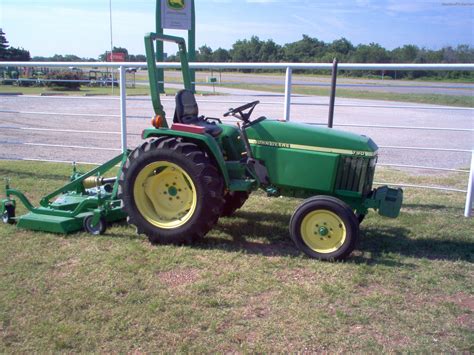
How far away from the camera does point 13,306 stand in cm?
339

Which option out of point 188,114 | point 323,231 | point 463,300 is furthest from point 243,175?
point 463,300

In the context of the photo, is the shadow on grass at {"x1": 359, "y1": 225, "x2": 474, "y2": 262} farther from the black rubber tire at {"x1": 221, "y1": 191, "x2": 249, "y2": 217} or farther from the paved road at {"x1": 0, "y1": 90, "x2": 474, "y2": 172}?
the paved road at {"x1": 0, "y1": 90, "x2": 474, "y2": 172}

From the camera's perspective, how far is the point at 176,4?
664 inches

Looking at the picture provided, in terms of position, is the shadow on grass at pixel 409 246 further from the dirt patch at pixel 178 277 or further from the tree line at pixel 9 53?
the tree line at pixel 9 53

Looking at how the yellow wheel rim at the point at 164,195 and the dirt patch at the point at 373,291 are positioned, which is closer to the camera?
the dirt patch at the point at 373,291

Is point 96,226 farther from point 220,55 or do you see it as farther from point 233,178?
point 220,55

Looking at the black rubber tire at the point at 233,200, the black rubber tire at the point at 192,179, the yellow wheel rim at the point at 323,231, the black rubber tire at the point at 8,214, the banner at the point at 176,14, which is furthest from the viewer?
the banner at the point at 176,14

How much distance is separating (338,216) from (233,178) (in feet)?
3.50

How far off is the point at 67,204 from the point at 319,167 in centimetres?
258

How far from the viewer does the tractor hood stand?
4.45m

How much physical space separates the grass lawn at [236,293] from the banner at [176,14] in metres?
13.1

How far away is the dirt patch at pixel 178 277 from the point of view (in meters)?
3.81

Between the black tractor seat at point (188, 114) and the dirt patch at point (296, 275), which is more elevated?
the black tractor seat at point (188, 114)

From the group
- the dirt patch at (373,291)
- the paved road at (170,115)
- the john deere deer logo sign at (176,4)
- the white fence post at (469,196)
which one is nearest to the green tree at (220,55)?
the paved road at (170,115)
